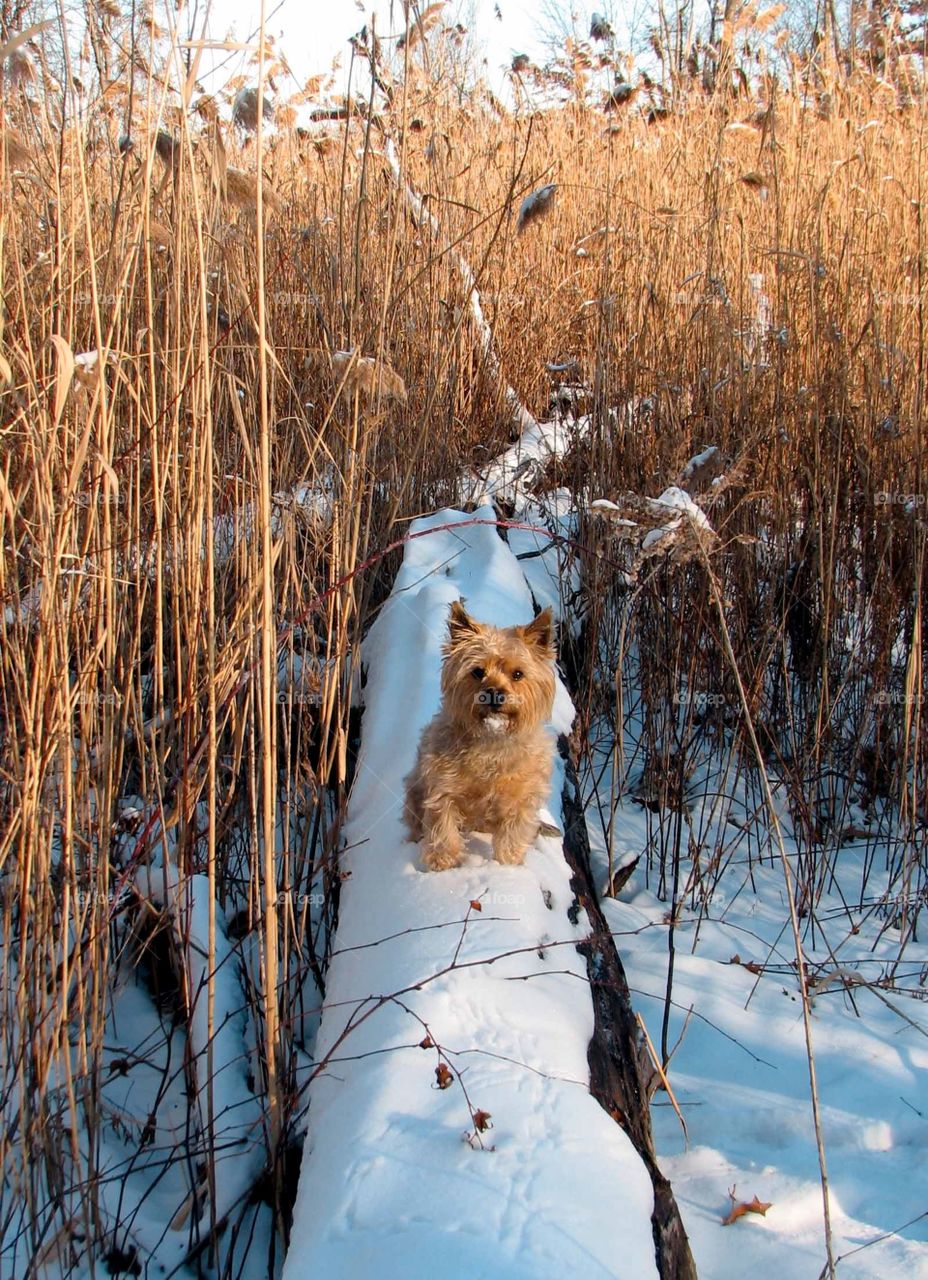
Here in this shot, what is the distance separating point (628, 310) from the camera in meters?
4.07

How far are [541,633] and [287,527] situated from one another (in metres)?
0.65

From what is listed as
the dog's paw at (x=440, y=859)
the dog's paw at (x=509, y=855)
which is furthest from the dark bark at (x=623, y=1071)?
the dog's paw at (x=440, y=859)

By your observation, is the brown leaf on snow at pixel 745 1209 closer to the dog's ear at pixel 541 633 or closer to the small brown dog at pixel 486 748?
the small brown dog at pixel 486 748

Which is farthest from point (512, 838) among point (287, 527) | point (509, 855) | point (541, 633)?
point (287, 527)

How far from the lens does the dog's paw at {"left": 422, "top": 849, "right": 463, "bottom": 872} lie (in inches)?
83.7

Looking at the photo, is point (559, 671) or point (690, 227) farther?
point (690, 227)

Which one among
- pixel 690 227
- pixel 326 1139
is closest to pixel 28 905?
pixel 326 1139

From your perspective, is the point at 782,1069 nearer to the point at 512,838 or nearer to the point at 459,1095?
the point at 512,838

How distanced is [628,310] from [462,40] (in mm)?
1827

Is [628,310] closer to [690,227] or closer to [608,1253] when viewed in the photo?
[690,227]

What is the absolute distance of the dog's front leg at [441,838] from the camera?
212cm

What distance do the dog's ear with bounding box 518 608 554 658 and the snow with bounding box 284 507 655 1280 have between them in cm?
46

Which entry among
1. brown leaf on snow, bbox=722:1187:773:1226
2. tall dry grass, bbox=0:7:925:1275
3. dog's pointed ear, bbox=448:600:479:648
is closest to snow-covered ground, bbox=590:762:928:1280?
brown leaf on snow, bbox=722:1187:773:1226

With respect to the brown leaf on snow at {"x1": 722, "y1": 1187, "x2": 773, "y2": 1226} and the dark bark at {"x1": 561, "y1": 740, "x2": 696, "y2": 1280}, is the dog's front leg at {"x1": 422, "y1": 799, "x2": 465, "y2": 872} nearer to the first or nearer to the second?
the dark bark at {"x1": 561, "y1": 740, "x2": 696, "y2": 1280}
